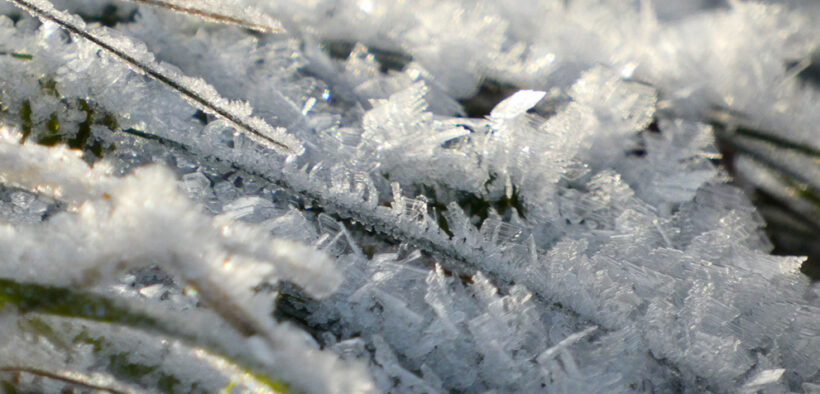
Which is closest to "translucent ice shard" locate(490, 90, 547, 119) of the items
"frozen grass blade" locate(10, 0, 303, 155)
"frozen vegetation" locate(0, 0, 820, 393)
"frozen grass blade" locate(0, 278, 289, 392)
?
"frozen vegetation" locate(0, 0, 820, 393)

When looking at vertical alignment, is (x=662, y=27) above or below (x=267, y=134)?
above

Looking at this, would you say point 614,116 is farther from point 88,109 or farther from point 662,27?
point 88,109

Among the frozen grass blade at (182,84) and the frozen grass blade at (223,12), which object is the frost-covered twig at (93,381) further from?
the frozen grass blade at (223,12)

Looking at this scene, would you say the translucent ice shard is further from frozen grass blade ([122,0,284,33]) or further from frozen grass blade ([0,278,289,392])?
frozen grass blade ([0,278,289,392])

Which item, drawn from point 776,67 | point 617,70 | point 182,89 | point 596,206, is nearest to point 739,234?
point 596,206

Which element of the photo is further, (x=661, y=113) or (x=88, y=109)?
(x=661, y=113)

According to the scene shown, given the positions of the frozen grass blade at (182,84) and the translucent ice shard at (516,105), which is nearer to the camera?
the frozen grass blade at (182,84)

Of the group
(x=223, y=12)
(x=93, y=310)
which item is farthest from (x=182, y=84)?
(x=93, y=310)

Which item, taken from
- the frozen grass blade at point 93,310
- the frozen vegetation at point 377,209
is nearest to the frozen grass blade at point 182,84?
the frozen vegetation at point 377,209

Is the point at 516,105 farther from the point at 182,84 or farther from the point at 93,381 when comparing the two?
the point at 93,381
